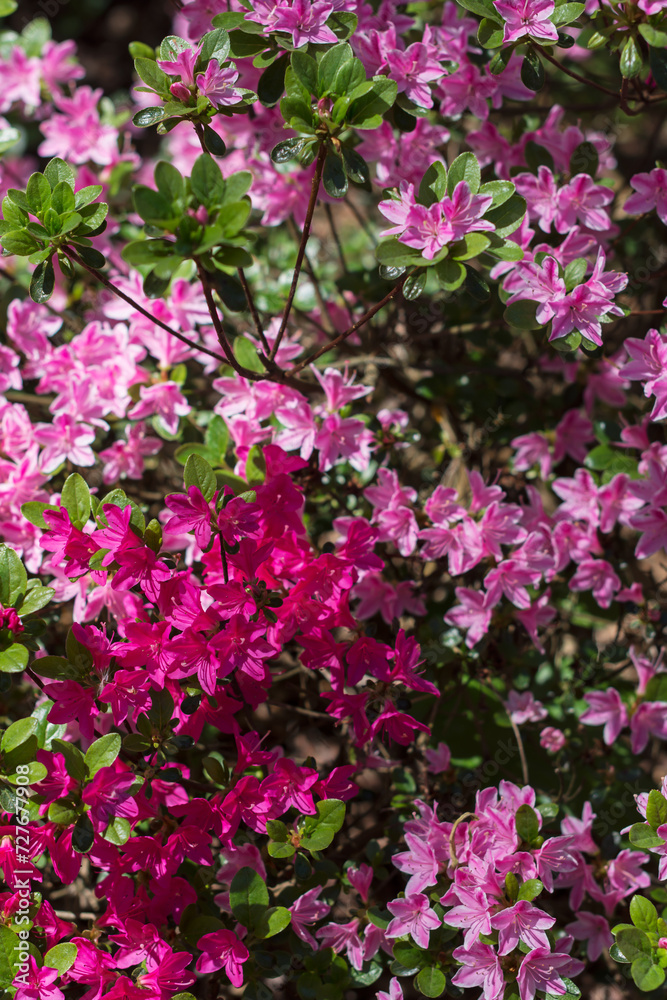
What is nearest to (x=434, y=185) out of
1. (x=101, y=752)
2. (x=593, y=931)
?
(x=101, y=752)

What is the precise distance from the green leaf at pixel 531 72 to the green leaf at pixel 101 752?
147 cm

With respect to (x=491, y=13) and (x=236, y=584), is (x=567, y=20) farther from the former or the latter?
(x=236, y=584)

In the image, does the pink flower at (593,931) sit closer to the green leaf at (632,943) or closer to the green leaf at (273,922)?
the green leaf at (632,943)

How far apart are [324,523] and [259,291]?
0.84 m

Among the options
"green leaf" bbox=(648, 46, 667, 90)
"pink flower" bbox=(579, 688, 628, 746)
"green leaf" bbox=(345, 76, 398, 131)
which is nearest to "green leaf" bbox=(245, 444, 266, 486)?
"green leaf" bbox=(345, 76, 398, 131)

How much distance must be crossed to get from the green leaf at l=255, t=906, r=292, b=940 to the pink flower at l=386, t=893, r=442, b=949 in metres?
0.19

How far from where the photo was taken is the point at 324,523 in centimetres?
215

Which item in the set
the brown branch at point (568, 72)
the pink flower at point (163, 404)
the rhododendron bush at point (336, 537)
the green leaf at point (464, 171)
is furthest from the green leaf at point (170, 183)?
the brown branch at point (568, 72)

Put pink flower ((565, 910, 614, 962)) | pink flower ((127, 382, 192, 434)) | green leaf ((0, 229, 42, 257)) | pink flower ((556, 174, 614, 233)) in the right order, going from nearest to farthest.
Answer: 1. green leaf ((0, 229, 42, 257))
2. pink flower ((565, 910, 614, 962))
3. pink flower ((556, 174, 614, 233))
4. pink flower ((127, 382, 192, 434))

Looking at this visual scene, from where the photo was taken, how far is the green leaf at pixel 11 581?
1580mm

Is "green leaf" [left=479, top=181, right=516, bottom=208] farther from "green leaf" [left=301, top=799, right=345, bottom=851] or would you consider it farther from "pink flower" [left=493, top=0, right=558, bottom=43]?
"green leaf" [left=301, top=799, right=345, bottom=851]

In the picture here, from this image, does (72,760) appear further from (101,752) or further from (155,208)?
(155,208)

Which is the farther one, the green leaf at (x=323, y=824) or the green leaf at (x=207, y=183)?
the green leaf at (x=323, y=824)

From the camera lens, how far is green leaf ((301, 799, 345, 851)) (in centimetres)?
149
